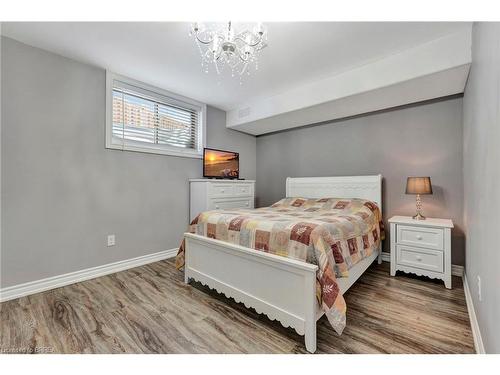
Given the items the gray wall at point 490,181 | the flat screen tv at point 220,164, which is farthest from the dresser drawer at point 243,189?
the gray wall at point 490,181

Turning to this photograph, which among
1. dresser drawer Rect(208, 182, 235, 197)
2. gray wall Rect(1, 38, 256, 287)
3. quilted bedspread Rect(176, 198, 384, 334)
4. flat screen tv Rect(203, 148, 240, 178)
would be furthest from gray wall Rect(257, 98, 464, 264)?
gray wall Rect(1, 38, 256, 287)

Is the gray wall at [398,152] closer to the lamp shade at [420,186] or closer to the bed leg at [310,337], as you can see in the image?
the lamp shade at [420,186]

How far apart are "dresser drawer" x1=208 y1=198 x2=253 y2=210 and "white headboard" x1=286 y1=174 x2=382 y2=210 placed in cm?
71

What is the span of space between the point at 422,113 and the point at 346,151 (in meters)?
1.00

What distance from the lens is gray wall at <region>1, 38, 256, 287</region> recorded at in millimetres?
2061

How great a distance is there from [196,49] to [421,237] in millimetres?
2996

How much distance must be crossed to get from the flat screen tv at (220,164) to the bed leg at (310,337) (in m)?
2.64

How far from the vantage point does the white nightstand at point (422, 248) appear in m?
2.26

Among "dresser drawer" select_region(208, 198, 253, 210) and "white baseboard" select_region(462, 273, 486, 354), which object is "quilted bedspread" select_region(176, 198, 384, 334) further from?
"dresser drawer" select_region(208, 198, 253, 210)

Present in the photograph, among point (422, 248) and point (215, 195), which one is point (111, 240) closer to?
point (215, 195)

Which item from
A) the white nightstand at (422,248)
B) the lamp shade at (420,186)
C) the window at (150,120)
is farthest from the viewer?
the window at (150,120)

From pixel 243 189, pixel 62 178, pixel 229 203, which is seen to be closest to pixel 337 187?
pixel 243 189

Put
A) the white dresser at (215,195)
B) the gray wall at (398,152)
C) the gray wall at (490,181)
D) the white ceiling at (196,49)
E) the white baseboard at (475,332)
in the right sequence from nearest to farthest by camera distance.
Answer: the gray wall at (490,181), the white baseboard at (475,332), the white ceiling at (196,49), the gray wall at (398,152), the white dresser at (215,195)

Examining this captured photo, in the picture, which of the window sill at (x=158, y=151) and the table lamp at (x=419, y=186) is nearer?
the table lamp at (x=419, y=186)
